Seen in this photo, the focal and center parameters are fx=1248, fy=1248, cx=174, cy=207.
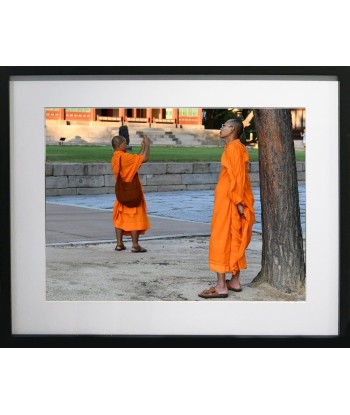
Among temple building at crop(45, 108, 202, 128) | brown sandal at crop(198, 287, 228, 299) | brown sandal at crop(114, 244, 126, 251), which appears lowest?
brown sandal at crop(198, 287, 228, 299)

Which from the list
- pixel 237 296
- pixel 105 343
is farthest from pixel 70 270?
pixel 237 296

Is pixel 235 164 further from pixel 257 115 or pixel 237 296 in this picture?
pixel 237 296

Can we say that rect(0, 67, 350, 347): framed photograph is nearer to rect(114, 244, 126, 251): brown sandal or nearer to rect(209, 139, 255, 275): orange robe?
rect(209, 139, 255, 275): orange robe

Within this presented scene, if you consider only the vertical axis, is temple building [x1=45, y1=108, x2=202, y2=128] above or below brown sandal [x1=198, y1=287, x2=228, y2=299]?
above

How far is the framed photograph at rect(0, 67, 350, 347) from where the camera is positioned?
9.17m

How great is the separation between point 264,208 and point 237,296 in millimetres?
715

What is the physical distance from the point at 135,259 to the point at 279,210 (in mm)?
1176

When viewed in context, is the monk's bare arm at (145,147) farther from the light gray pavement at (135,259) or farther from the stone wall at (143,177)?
the light gray pavement at (135,259)

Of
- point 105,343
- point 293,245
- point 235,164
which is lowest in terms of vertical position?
point 105,343

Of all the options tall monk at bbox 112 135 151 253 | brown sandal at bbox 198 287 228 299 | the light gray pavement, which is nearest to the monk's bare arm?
tall monk at bbox 112 135 151 253

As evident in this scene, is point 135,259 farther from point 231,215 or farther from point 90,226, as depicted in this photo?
point 231,215

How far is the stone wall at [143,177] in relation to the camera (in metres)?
9.42

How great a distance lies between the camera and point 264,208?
377 inches

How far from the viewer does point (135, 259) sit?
9500mm
